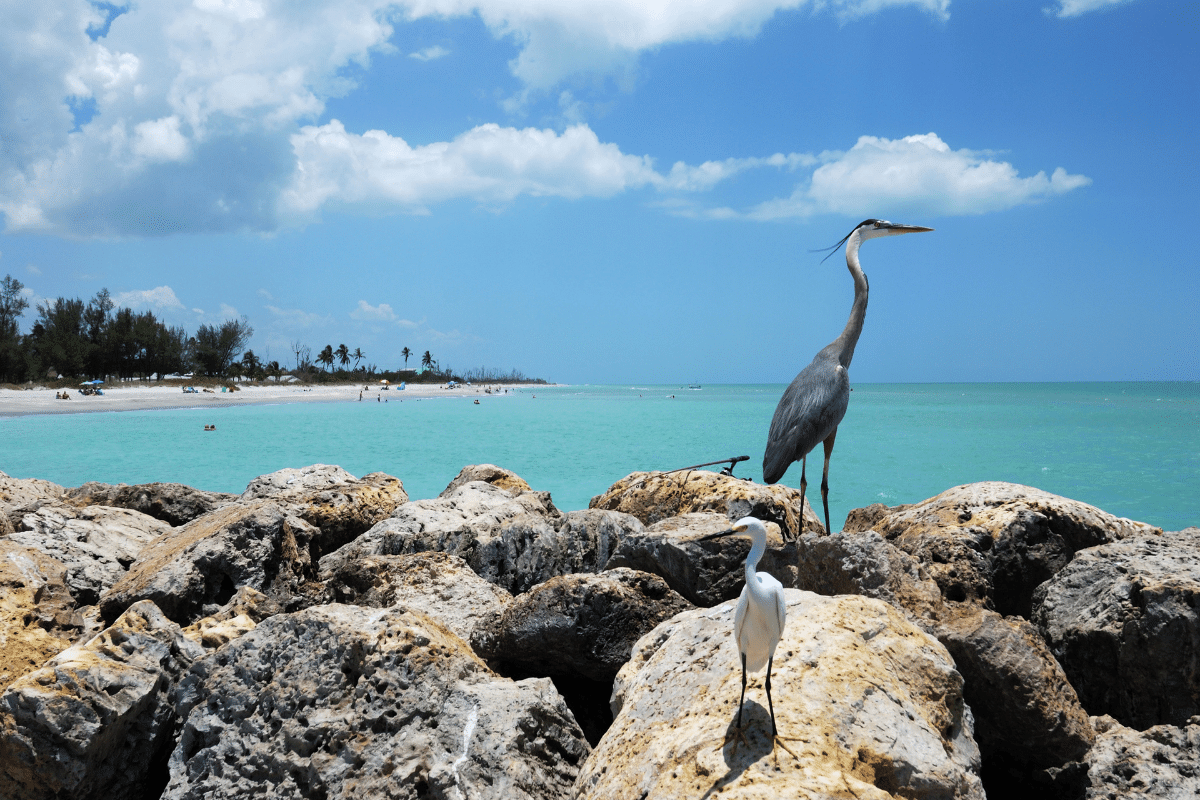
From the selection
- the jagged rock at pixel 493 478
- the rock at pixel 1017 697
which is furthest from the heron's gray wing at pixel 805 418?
the jagged rock at pixel 493 478

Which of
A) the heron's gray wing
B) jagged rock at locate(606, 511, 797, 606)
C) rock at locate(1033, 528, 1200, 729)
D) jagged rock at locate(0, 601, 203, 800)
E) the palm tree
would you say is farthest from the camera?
the palm tree

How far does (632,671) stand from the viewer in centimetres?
304

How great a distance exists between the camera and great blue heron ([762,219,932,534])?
509cm

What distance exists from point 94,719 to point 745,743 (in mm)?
2643

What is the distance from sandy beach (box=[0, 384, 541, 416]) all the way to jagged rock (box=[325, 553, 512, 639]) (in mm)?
37433

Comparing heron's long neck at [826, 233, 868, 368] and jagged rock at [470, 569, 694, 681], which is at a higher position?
heron's long neck at [826, 233, 868, 368]

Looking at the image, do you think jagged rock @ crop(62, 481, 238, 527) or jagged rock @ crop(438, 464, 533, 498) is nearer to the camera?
jagged rock @ crop(62, 481, 238, 527)

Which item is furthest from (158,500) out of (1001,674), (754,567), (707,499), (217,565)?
(1001,674)

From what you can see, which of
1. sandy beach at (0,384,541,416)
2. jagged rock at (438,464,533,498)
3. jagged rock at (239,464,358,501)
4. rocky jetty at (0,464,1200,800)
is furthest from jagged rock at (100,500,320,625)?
sandy beach at (0,384,541,416)

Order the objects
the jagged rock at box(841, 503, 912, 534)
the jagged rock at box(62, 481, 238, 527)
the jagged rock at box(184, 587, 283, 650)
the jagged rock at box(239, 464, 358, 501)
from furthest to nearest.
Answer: the jagged rock at box(239, 464, 358, 501)
the jagged rock at box(62, 481, 238, 527)
the jagged rock at box(841, 503, 912, 534)
the jagged rock at box(184, 587, 283, 650)

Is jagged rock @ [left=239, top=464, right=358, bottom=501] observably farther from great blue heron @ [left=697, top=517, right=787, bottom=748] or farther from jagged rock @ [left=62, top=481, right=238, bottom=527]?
great blue heron @ [left=697, top=517, right=787, bottom=748]

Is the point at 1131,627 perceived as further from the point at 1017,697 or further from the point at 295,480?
the point at 295,480

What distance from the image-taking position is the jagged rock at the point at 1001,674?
3.01 metres

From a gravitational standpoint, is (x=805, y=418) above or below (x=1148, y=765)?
above
